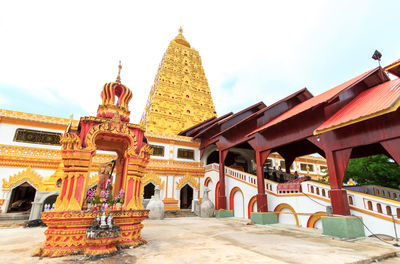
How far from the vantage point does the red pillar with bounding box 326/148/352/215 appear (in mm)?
6691

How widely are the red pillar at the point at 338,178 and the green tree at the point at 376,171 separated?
254 inches

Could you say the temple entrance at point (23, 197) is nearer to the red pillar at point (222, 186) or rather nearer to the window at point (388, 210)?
the red pillar at point (222, 186)

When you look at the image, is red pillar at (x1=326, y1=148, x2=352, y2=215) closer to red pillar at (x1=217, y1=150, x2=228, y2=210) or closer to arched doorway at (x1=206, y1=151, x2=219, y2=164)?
red pillar at (x1=217, y1=150, x2=228, y2=210)

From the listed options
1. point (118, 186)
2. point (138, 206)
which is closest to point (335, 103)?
point (138, 206)

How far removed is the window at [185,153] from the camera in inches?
667

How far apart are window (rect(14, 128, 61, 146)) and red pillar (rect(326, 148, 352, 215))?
603 inches

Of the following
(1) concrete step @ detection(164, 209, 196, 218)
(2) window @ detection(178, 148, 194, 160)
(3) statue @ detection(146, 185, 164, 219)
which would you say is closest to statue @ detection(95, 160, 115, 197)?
(3) statue @ detection(146, 185, 164, 219)

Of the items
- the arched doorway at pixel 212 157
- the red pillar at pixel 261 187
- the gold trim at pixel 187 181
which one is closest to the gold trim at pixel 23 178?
the gold trim at pixel 187 181

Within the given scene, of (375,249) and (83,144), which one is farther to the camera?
(83,144)

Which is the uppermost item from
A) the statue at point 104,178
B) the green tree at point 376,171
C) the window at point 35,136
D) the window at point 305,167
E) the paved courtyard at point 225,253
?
the window at point 35,136

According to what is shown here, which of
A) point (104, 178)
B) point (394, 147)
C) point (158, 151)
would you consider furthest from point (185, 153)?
point (394, 147)

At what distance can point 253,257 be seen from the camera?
3.90m

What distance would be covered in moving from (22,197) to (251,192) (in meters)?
18.7

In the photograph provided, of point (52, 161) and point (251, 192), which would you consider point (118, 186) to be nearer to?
point (251, 192)
